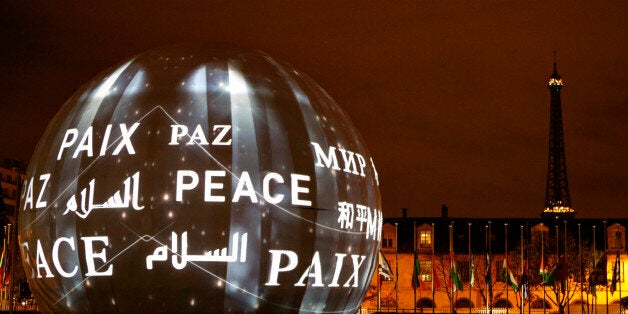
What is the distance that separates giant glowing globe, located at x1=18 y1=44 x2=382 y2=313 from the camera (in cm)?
2020

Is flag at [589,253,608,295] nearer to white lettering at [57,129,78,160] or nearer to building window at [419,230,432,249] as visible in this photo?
building window at [419,230,432,249]

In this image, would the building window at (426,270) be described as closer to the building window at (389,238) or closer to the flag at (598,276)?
the building window at (389,238)

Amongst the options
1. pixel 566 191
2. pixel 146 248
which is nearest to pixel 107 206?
pixel 146 248

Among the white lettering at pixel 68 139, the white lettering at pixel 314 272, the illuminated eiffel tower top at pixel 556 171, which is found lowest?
the white lettering at pixel 314 272

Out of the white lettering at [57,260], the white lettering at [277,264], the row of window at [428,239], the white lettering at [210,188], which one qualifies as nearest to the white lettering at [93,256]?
the white lettering at [57,260]

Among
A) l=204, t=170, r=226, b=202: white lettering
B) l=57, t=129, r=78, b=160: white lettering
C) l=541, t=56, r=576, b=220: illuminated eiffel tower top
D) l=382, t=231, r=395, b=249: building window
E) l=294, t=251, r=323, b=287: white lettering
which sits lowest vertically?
l=294, t=251, r=323, b=287: white lettering

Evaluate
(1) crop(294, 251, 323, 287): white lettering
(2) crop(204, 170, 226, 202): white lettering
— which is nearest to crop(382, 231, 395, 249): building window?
(1) crop(294, 251, 323, 287): white lettering

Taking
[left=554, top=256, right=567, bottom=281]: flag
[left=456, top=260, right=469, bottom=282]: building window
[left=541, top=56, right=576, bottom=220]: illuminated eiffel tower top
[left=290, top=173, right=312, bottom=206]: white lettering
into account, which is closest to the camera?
[left=290, top=173, right=312, bottom=206]: white lettering

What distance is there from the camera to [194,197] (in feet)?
66.0

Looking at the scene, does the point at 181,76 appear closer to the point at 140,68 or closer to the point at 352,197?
the point at 140,68

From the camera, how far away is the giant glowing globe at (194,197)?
2020cm

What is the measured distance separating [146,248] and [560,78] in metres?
169

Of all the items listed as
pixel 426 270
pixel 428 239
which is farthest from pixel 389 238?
pixel 426 270

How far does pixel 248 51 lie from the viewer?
2273cm
